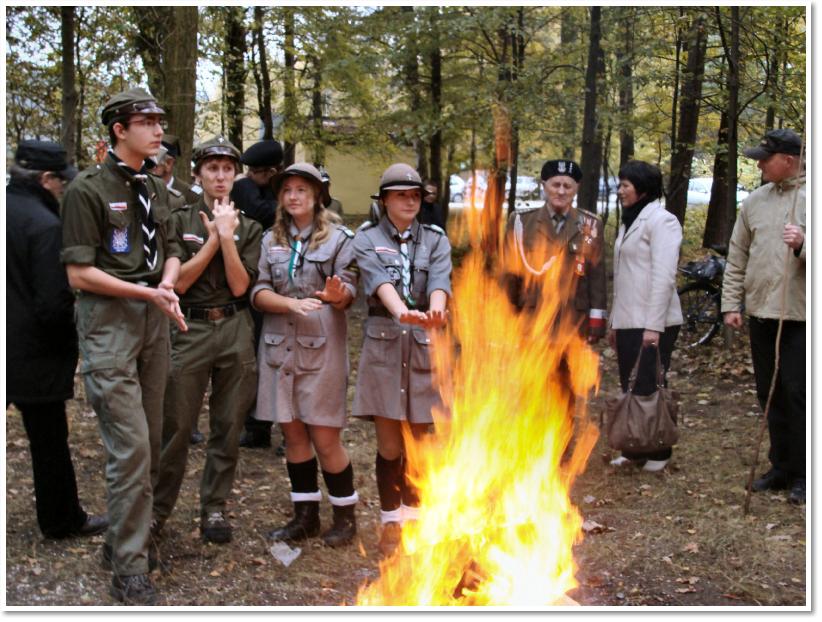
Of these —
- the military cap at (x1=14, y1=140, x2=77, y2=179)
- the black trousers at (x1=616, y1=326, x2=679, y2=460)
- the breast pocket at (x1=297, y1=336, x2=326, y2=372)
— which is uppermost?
the military cap at (x1=14, y1=140, x2=77, y2=179)

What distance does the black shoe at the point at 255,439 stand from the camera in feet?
23.9

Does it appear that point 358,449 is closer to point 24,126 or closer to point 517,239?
point 517,239

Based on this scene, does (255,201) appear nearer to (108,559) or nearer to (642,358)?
(108,559)

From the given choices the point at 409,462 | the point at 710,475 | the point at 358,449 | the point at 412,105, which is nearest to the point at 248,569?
the point at 409,462

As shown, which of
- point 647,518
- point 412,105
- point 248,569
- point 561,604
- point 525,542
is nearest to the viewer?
point 561,604

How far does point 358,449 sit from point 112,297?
3.47 meters

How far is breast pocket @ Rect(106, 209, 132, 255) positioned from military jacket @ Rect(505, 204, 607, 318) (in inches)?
117

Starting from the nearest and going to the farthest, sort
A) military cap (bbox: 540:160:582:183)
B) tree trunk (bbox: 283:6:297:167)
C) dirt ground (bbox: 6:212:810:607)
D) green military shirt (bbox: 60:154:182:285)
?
green military shirt (bbox: 60:154:182:285)
dirt ground (bbox: 6:212:810:607)
military cap (bbox: 540:160:582:183)
tree trunk (bbox: 283:6:297:167)

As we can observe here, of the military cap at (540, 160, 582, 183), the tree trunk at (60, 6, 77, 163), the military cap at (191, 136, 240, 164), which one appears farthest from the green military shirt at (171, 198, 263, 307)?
the tree trunk at (60, 6, 77, 163)

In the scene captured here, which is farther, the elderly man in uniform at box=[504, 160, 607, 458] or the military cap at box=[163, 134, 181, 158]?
the military cap at box=[163, 134, 181, 158]

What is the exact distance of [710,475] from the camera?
6.76 metres

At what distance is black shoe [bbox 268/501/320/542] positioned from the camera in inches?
212

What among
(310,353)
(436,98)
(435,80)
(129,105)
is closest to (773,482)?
(310,353)

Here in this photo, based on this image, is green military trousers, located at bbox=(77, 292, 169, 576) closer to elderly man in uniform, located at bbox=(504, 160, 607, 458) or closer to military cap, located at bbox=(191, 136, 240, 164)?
military cap, located at bbox=(191, 136, 240, 164)
